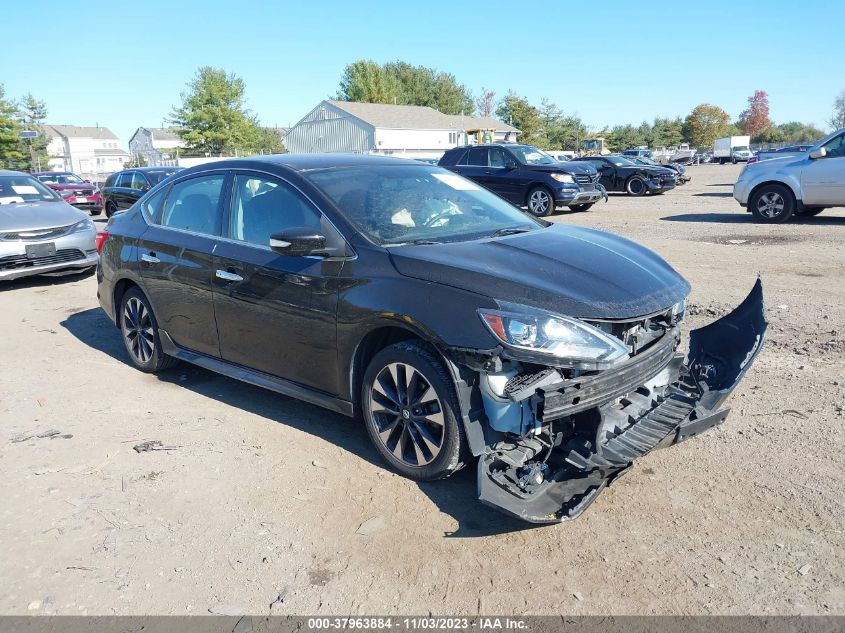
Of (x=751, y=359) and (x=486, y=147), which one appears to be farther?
(x=486, y=147)

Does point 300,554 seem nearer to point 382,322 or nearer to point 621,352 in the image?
point 382,322

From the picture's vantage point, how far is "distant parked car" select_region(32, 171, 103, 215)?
2333cm

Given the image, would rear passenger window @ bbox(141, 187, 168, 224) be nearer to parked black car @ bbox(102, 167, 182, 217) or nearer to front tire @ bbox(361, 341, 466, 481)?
front tire @ bbox(361, 341, 466, 481)

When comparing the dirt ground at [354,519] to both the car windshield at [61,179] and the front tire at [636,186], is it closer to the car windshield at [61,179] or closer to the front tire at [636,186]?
the front tire at [636,186]

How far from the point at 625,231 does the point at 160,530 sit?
11.9 metres

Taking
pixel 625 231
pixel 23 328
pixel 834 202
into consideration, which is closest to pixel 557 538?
pixel 23 328

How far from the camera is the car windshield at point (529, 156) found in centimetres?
1789

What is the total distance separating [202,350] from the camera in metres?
5.02

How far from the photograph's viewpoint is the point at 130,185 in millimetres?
18438

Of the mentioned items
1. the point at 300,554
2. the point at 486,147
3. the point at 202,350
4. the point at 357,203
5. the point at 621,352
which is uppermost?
the point at 486,147

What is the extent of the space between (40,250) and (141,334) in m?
4.92

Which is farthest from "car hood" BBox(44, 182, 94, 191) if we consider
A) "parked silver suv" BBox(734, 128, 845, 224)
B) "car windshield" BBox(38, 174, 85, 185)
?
"parked silver suv" BBox(734, 128, 845, 224)

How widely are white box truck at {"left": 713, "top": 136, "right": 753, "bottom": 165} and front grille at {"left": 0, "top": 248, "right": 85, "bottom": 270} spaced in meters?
65.5

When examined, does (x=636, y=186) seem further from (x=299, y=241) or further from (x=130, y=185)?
(x=299, y=241)
